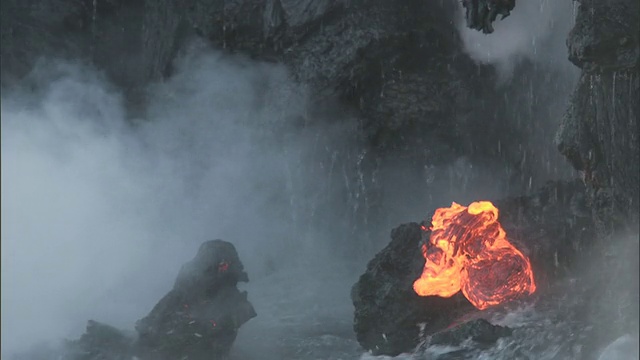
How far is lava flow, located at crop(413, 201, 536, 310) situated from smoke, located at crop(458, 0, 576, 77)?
4440mm

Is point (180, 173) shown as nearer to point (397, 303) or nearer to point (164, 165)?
point (164, 165)

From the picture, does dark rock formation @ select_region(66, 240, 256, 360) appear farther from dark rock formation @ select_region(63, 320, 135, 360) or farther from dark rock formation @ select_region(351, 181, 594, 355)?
dark rock formation @ select_region(351, 181, 594, 355)

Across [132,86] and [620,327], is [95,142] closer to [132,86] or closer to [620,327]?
[132,86]

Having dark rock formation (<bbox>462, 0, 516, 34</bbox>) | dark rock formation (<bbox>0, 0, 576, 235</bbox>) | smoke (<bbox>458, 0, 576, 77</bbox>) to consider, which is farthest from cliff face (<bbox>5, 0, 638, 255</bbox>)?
dark rock formation (<bbox>462, 0, 516, 34</bbox>)

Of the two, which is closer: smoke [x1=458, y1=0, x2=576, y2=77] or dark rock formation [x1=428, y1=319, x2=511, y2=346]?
dark rock formation [x1=428, y1=319, x2=511, y2=346]

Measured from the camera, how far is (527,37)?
46.1ft

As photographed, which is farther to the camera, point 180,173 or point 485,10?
point 180,173

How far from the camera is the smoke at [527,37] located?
45.1ft

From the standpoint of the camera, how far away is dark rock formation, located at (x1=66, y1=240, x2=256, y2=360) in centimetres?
1099

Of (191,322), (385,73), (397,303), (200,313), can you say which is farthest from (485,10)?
(191,322)

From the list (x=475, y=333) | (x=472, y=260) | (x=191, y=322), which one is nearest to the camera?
(x=475, y=333)

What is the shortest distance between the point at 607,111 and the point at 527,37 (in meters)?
5.08

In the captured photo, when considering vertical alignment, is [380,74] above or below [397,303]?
above

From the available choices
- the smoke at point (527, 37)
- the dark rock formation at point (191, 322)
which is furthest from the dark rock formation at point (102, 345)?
the smoke at point (527, 37)
